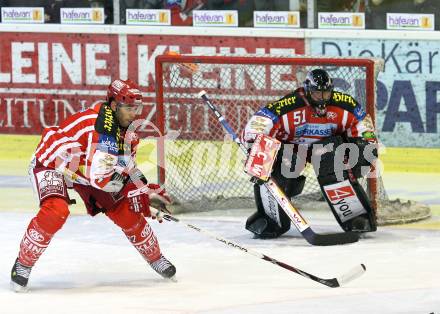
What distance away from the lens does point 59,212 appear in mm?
8570

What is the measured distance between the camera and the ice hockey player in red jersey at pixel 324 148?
1015 cm

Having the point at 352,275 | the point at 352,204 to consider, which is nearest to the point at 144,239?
the point at 352,275

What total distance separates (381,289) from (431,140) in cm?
407

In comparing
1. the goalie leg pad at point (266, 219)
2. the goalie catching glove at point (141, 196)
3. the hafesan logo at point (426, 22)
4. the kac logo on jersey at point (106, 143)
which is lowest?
the goalie leg pad at point (266, 219)

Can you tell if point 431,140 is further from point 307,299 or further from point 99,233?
point 307,299

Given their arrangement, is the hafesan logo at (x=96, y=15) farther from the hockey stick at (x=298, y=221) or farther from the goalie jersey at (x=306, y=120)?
the hockey stick at (x=298, y=221)

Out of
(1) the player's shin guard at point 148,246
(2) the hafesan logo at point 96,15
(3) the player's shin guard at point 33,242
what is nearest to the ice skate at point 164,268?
(1) the player's shin guard at point 148,246

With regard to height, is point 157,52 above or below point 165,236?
above

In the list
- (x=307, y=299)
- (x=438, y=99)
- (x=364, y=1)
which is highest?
(x=364, y=1)

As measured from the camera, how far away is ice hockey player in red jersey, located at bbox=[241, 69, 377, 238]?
10148 mm

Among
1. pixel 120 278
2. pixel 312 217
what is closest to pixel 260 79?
pixel 312 217

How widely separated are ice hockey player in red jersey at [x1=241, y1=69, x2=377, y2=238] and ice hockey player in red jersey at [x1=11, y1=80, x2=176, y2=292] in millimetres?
1463

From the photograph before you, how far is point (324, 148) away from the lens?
10.2m

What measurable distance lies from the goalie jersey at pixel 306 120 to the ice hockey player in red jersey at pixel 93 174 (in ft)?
4.61
